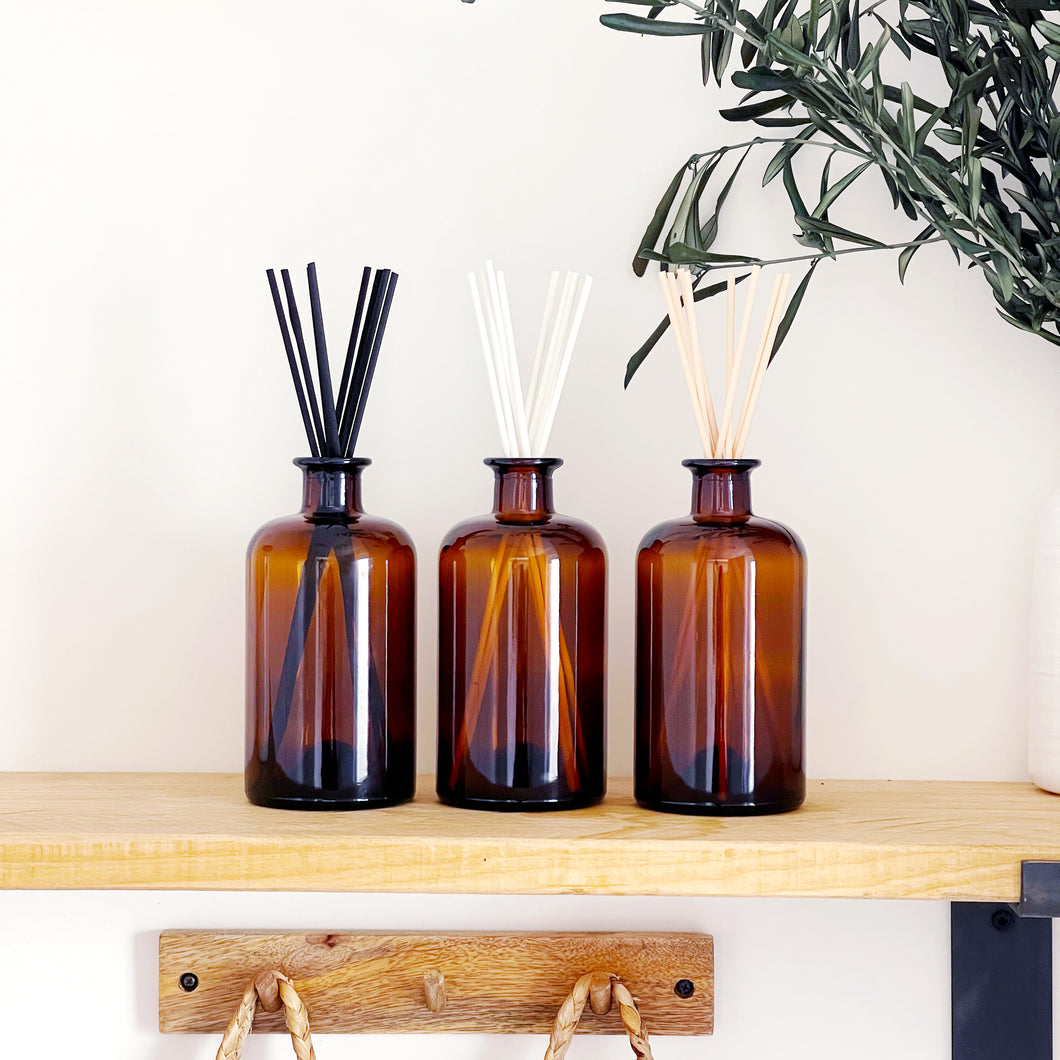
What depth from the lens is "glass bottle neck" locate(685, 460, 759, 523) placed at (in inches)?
24.0

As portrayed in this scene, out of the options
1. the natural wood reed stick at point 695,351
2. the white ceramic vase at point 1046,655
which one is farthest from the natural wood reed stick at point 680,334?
the white ceramic vase at point 1046,655

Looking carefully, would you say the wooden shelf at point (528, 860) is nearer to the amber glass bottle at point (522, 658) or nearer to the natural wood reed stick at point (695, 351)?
the amber glass bottle at point (522, 658)

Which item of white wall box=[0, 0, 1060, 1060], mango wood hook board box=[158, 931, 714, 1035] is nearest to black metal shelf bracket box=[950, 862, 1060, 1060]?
white wall box=[0, 0, 1060, 1060]

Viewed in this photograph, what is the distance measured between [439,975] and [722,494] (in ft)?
1.15

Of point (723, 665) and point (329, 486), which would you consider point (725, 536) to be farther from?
point (329, 486)

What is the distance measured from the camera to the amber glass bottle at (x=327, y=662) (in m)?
0.59

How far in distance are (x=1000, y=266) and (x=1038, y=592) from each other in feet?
0.64

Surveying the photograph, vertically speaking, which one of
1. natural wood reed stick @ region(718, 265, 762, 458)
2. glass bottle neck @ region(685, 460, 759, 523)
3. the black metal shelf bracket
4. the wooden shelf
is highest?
natural wood reed stick @ region(718, 265, 762, 458)

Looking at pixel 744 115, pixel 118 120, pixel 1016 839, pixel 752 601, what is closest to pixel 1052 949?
pixel 1016 839

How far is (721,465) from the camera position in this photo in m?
0.60

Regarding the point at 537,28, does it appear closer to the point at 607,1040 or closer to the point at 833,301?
the point at 833,301

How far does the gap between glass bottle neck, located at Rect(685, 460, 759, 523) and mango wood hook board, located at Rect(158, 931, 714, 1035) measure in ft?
0.92

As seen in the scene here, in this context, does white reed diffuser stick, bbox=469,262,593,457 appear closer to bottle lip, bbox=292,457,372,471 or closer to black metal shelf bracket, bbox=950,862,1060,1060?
bottle lip, bbox=292,457,372,471

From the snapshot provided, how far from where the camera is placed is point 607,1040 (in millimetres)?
Result: 720
